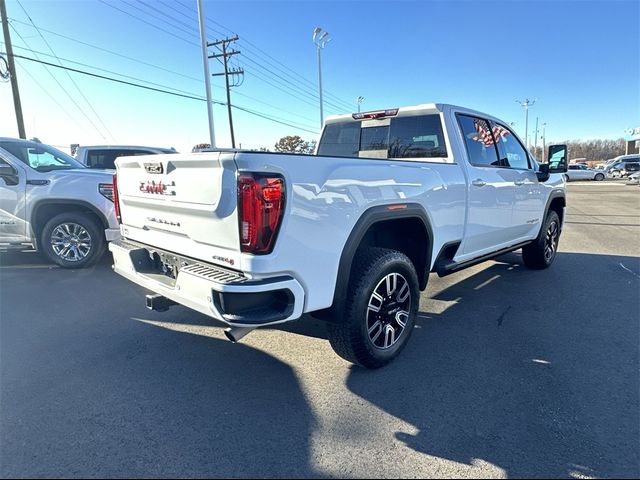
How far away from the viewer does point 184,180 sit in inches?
101

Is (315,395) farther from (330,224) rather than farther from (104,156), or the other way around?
(104,156)

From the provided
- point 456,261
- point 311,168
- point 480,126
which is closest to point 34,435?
point 311,168

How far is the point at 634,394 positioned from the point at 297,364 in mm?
2397

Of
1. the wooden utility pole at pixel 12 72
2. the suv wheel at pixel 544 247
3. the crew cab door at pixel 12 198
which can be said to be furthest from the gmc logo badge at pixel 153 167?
the wooden utility pole at pixel 12 72

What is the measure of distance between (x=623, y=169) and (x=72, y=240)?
44.5 m

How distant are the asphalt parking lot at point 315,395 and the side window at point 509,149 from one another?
1721mm

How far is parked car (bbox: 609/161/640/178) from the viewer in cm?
3371

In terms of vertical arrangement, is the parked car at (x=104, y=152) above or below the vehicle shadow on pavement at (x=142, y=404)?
above

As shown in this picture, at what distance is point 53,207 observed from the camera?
230 inches

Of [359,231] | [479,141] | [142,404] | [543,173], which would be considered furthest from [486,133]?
[142,404]

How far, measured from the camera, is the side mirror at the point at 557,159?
5.21 m

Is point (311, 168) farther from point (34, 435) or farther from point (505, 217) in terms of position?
point (505, 217)

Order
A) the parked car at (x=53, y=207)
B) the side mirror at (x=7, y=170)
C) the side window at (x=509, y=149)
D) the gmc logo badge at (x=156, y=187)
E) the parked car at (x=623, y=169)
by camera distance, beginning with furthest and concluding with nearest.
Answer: the parked car at (x=623, y=169)
the parked car at (x=53, y=207)
the side mirror at (x=7, y=170)
the side window at (x=509, y=149)
the gmc logo badge at (x=156, y=187)

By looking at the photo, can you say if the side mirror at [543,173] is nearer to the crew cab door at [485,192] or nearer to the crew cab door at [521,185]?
the crew cab door at [521,185]
